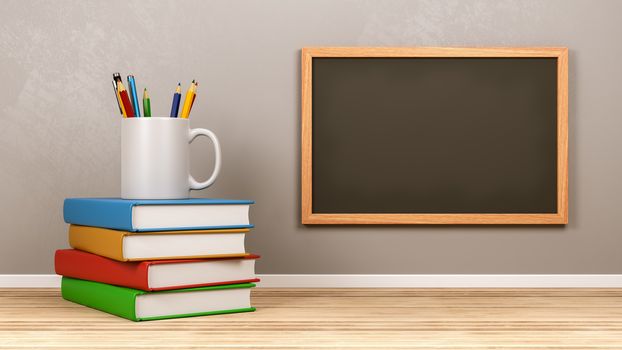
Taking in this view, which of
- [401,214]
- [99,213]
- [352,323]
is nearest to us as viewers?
[352,323]

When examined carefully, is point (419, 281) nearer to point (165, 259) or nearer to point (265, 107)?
point (265, 107)

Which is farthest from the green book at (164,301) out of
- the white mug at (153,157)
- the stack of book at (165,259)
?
the white mug at (153,157)

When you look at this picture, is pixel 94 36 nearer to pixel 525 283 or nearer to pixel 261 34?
pixel 261 34

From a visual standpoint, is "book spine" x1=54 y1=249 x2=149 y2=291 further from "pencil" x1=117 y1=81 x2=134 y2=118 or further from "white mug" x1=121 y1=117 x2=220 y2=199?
"pencil" x1=117 y1=81 x2=134 y2=118

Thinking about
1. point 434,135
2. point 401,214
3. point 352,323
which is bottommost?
point 352,323

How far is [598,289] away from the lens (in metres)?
1.45

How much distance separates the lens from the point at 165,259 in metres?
1.14

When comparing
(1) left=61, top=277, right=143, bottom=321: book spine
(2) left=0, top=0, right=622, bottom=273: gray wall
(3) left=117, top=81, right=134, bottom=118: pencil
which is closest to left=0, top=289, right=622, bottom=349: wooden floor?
(1) left=61, top=277, right=143, bottom=321: book spine

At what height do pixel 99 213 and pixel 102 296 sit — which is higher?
pixel 99 213

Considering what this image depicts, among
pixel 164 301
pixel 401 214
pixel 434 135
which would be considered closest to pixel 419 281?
pixel 401 214

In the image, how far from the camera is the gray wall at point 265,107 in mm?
1470

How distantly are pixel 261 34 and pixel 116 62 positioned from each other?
267 mm

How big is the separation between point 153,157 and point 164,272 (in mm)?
191

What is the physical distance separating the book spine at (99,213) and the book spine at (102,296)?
0.09 meters
